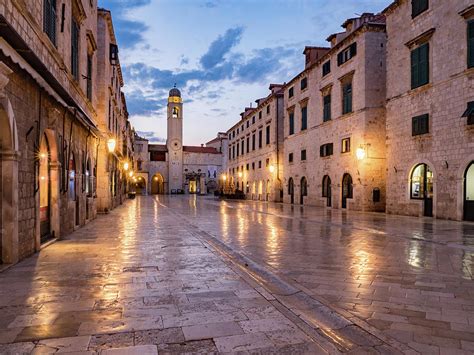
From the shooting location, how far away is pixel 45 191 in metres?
9.98

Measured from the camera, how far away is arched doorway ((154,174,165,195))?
Answer: 2921 inches

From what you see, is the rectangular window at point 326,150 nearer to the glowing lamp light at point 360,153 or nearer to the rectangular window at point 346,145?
the rectangular window at point 346,145

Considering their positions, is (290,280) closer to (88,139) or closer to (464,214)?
(88,139)

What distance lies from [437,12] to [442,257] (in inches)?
534

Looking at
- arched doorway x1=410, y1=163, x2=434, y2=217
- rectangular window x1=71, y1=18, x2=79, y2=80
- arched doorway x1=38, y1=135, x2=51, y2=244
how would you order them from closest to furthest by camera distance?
arched doorway x1=38, y1=135, x2=51, y2=244
rectangular window x1=71, y1=18, x2=79, y2=80
arched doorway x1=410, y1=163, x2=434, y2=217

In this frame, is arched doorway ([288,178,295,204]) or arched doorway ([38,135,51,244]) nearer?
arched doorway ([38,135,51,244])

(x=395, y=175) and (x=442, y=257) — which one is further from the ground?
(x=395, y=175)

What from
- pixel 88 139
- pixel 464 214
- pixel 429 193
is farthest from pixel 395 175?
pixel 88 139

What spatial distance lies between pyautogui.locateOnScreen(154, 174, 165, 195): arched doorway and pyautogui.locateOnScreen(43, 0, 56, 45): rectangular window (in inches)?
2558

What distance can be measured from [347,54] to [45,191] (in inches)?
806

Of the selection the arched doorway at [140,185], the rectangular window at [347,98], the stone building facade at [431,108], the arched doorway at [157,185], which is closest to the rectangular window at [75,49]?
the stone building facade at [431,108]

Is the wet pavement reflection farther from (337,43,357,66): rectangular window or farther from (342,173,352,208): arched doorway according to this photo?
(337,43,357,66): rectangular window

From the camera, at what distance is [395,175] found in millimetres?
20031

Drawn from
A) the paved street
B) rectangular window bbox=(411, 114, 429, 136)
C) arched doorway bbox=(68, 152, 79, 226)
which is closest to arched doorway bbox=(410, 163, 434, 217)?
rectangular window bbox=(411, 114, 429, 136)
